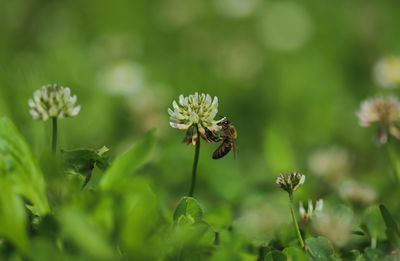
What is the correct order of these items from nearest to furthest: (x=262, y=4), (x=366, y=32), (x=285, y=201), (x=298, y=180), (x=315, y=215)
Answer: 1. (x=298, y=180)
2. (x=315, y=215)
3. (x=285, y=201)
4. (x=366, y=32)
5. (x=262, y=4)

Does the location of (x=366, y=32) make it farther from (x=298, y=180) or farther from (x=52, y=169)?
(x=52, y=169)

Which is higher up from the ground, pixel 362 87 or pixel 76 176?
pixel 362 87

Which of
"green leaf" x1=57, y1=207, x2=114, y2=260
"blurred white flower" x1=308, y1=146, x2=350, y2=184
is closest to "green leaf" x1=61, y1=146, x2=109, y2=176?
"green leaf" x1=57, y1=207, x2=114, y2=260

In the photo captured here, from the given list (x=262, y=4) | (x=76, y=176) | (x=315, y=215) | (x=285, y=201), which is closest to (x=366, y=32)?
(x=262, y=4)

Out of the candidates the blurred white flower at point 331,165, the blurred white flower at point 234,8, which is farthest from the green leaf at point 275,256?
the blurred white flower at point 234,8

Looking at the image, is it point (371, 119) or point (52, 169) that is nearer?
point (52, 169)

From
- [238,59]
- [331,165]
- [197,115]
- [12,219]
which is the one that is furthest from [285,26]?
[12,219]

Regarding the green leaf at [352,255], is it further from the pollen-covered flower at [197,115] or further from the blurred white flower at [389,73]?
the blurred white flower at [389,73]

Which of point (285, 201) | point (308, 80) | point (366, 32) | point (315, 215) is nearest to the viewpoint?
point (315, 215)

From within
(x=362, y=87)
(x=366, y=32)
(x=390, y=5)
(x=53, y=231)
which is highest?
(x=390, y=5)
